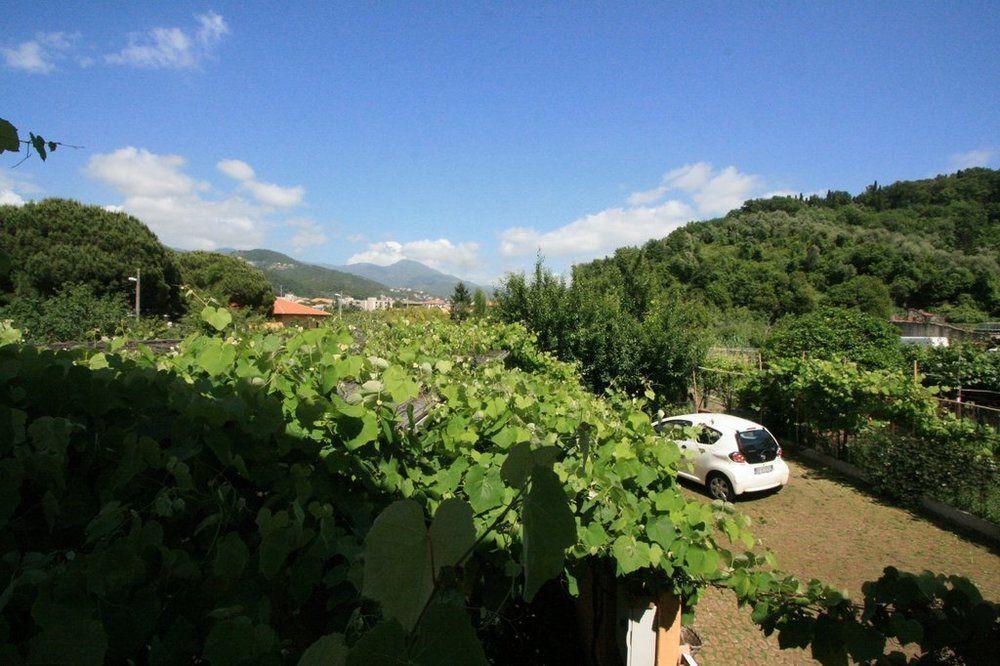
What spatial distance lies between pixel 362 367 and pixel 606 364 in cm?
1090

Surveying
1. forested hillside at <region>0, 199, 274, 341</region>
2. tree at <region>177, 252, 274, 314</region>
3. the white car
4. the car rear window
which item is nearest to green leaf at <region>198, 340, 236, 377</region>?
the white car

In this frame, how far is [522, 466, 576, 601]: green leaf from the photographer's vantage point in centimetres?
39

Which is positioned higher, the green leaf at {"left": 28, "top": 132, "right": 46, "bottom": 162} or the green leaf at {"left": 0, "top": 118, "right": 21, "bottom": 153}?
the green leaf at {"left": 28, "top": 132, "right": 46, "bottom": 162}

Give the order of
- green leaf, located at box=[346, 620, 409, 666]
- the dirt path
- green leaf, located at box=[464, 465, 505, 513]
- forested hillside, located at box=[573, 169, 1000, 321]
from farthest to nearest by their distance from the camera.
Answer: forested hillside, located at box=[573, 169, 1000, 321] < the dirt path < green leaf, located at box=[464, 465, 505, 513] < green leaf, located at box=[346, 620, 409, 666]

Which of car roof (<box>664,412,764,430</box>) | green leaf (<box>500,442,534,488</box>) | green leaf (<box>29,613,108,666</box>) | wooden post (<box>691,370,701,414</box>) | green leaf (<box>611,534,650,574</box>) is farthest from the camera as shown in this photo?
wooden post (<box>691,370,701,414</box>)

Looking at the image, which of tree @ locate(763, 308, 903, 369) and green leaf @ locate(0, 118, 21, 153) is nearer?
green leaf @ locate(0, 118, 21, 153)

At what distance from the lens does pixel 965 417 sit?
335 inches

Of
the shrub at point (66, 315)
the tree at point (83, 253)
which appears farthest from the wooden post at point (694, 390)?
the tree at point (83, 253)

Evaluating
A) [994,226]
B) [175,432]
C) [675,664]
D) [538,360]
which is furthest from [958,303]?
[175,432]

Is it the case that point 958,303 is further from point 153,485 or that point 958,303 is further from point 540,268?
point 153,485

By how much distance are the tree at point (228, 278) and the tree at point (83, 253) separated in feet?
16.3

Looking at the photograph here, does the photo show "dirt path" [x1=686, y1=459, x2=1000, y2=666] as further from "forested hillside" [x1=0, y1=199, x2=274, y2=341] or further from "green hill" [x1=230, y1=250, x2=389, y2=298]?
"green hill" [x1=230, y1=250, x2=389, y2=298]

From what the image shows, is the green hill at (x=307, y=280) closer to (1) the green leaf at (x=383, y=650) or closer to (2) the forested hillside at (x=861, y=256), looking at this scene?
(2) the forested hillside at (x=861, y=256)

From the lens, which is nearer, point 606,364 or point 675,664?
point 675,664
